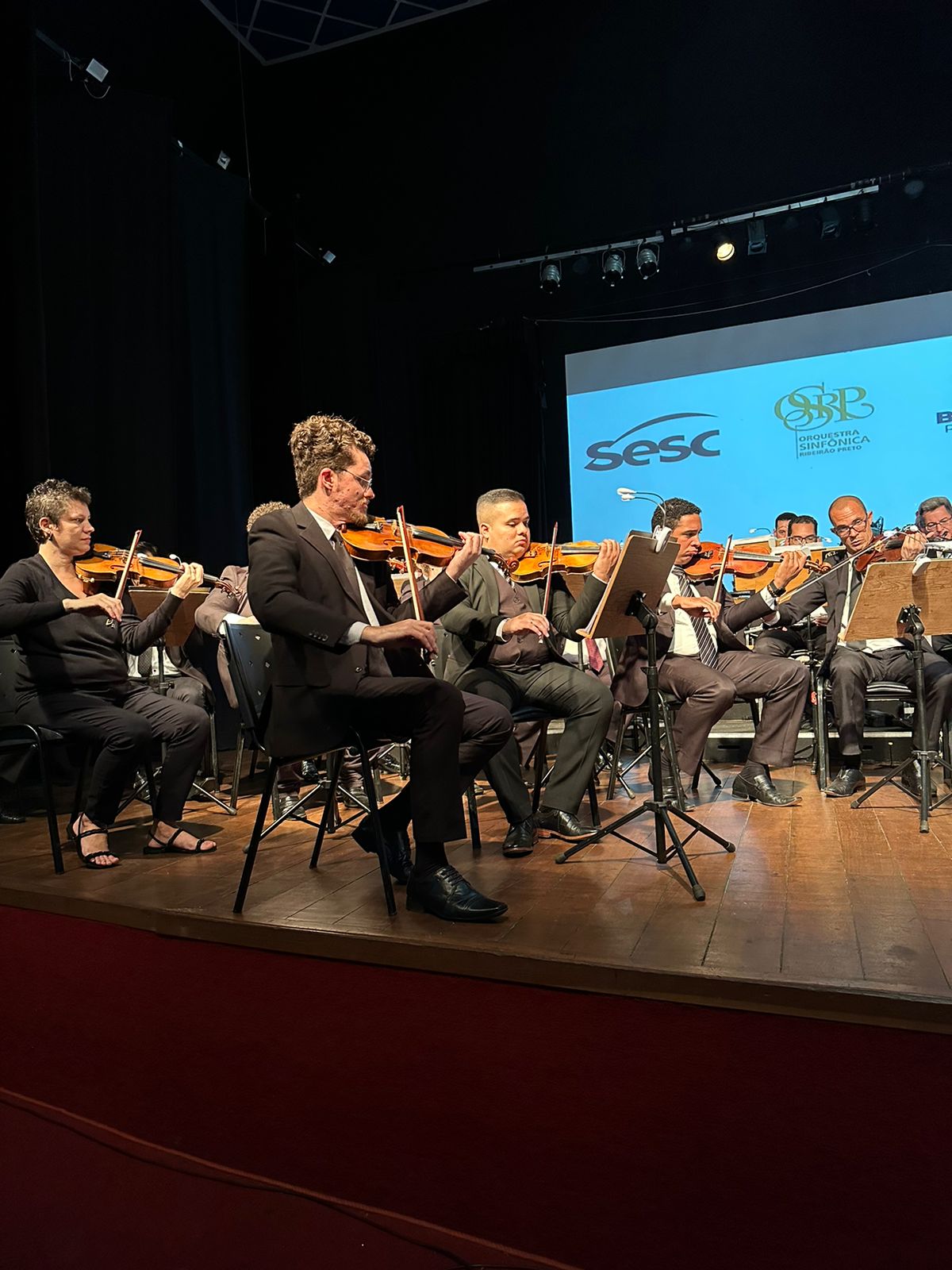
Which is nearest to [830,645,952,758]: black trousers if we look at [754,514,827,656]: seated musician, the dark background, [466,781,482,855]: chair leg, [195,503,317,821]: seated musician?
[754,514,827,656]: seated musician

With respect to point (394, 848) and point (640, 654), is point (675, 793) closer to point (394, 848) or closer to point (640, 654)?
point (640, 654)

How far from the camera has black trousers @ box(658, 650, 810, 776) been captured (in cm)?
378

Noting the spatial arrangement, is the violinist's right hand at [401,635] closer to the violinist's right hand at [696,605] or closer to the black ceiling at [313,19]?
the violinist's right hand at [696,605]

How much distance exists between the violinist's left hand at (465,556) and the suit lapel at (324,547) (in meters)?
0.30

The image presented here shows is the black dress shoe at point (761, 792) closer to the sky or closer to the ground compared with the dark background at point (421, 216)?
closer to the ground

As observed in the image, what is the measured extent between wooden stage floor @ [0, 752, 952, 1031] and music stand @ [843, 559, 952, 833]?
0.38 meters

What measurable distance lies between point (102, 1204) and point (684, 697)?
2630mm

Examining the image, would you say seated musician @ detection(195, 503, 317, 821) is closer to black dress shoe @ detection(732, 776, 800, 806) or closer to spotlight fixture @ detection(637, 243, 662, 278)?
black dress shoe @ detection(732, 776, 800, 806)

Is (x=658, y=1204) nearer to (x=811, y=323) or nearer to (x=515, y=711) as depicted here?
(x=515, y=711)

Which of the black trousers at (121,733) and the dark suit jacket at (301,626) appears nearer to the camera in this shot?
the dark suit jacket at (301,626)

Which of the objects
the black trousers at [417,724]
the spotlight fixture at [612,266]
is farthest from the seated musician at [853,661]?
the spotlight fixture at [612,266]

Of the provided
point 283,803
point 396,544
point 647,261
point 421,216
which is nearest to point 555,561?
point 396,544

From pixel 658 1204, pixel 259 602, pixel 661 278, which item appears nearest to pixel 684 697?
pixel 259 602

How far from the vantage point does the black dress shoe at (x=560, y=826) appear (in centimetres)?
321
